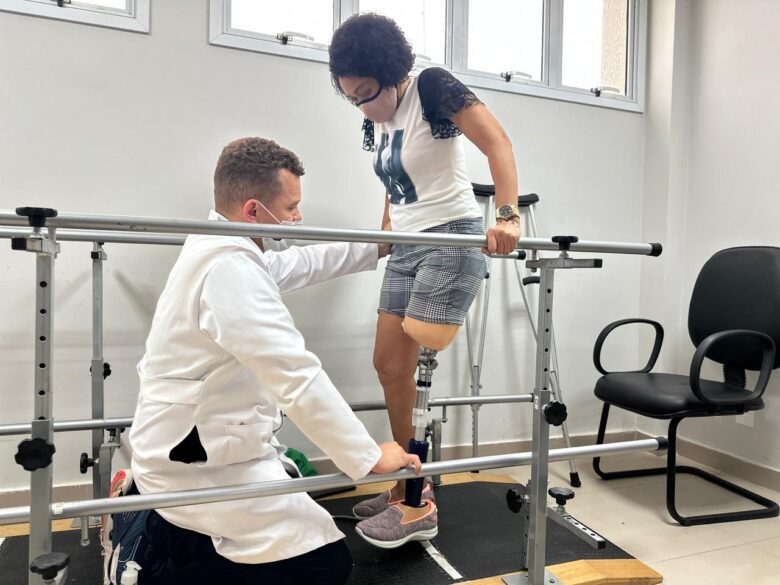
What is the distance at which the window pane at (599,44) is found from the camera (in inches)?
112

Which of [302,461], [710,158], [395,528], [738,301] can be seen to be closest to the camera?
[395,528]

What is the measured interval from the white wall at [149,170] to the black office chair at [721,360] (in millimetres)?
638

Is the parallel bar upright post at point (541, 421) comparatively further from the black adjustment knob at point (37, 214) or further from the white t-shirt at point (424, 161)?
the black adjustment knob at point (37, 214)

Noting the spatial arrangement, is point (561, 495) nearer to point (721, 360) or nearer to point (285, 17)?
point (721, 360)

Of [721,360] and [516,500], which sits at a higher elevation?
[721,360]

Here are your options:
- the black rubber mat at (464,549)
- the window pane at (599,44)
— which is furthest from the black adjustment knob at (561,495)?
the window pane at (599,44)

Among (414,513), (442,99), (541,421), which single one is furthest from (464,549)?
(442,99)

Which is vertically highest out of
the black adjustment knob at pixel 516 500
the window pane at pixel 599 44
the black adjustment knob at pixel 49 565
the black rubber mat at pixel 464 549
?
the window pane at pixel 599 44

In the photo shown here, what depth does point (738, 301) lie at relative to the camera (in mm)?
2244

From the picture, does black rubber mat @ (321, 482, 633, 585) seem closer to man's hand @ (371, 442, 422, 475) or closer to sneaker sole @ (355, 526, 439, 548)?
sneaker sole @ (355, 526, 439, 548)

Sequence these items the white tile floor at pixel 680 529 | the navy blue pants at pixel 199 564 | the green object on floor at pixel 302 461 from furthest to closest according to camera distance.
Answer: the green object on floor at pixel 302 461 → the white tile floor at pixel 680 529 → the navy blue pants at pixel 199 564

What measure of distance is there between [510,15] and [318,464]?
94.3 inches

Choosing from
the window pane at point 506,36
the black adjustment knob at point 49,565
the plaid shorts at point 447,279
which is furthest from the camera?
the window pane at point 506,36

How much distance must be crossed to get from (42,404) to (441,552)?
122 centimetres
